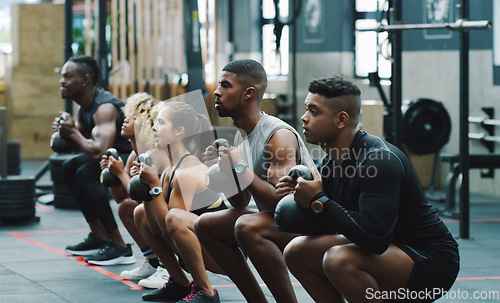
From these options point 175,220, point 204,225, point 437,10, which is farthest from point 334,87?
point 437,10

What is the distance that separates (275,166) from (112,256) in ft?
6.73

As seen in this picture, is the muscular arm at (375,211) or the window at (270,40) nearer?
the muscular arm at (375,211)

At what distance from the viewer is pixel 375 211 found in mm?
2639

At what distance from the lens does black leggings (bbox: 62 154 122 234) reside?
5030 mm

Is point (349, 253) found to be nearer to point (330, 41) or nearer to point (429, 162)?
point (429, 162)

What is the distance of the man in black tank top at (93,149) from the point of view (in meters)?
5.01

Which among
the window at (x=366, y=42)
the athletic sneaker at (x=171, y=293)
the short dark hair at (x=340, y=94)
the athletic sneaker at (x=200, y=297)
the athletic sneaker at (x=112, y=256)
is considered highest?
the window at (x=366, y=42)

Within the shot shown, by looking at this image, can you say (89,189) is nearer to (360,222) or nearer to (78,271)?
(78,271)

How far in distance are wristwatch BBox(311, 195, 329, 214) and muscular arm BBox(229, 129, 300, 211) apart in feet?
1.34

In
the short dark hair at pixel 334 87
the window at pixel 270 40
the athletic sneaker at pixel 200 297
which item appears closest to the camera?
the short dark hair at pixel 334 87

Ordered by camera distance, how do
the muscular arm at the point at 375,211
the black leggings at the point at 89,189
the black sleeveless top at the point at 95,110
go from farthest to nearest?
the black sleeveless top at the point at 95,110, the black leggings at the point at 89,189, the muscular arm at the point at 375,211

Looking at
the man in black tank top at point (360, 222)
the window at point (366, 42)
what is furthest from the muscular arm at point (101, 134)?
the window at point (366, 42)

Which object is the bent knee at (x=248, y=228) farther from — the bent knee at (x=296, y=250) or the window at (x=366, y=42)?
the window at (x=366, y=42)

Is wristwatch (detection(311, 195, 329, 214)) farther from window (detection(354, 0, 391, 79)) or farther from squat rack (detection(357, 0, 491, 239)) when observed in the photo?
window (detection(354, 0, 391, 79))
